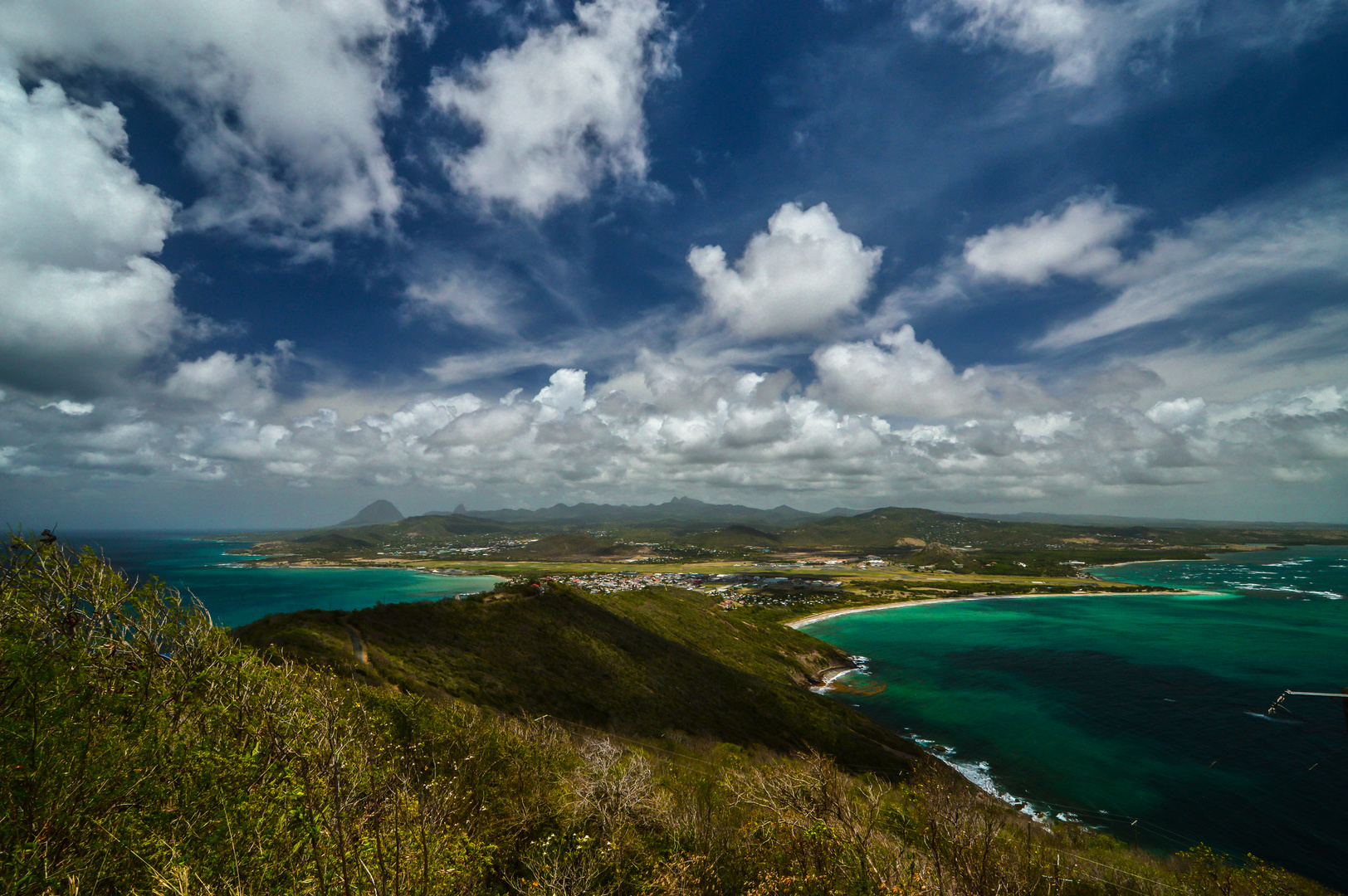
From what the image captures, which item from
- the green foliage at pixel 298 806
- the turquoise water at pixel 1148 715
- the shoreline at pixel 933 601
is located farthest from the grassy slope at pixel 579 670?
the shoreline at pixel 933 601

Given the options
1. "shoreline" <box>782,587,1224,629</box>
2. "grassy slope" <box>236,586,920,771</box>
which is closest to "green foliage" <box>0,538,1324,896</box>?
"grassy slope" <box>236,586,920,771</box>

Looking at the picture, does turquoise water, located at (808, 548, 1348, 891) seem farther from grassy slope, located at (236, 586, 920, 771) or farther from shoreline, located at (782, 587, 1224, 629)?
grassy slope, located at (236, 586, 920, 771)

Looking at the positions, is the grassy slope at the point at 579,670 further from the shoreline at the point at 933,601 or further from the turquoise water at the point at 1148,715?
the shoreline at the point at 933,601

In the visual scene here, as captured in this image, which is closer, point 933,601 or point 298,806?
point 298,806

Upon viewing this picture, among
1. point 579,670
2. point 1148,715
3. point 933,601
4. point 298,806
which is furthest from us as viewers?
point 933,601

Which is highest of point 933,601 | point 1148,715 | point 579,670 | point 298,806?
point 298,806

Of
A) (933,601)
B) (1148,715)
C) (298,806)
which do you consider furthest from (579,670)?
(933,601)

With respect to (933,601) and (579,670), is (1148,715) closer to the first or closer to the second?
(579,670)
